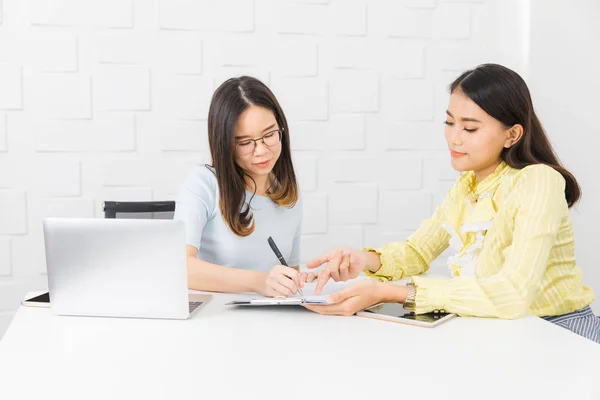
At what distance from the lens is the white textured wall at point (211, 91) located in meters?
2.67

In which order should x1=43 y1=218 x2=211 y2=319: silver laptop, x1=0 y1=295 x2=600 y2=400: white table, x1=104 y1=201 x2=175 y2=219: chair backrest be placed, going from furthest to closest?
x1=104 y1=201 x2=175 y2=219: chair backrest < x1=43 y1=218 x2=211 y2=319: silver laptop < x1=0 y1=295 x2=600 y2=400: white table

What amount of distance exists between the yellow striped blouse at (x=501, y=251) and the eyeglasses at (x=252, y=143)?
0.42 m

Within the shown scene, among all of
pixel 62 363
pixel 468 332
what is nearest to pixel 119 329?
pixel 62 363

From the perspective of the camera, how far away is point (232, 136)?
1.86 metres

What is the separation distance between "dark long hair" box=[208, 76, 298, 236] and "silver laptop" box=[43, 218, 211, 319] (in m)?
0.54

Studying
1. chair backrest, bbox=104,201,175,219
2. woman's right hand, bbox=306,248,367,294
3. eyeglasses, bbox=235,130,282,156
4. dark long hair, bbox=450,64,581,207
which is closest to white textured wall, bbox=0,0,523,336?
chair backrest, bbox=104,201,175,219

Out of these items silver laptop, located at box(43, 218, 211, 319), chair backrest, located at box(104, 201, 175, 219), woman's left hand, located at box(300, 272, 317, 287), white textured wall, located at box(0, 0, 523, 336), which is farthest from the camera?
white textured wall, located at box(0, 0, 523, 336)

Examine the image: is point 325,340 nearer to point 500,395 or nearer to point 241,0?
point 500,395

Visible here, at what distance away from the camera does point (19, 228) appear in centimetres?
270

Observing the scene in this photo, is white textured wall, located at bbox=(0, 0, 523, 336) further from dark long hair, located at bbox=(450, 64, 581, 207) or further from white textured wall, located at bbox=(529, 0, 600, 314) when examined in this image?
dark long hair, located at bbox=(450, 64, 581, 207)

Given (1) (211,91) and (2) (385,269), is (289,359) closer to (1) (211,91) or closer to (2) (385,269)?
(2) (385,269)

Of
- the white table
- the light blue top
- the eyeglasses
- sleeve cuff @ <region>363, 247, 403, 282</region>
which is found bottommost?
the white table

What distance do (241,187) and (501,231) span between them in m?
0.73

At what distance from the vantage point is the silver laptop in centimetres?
Result: 138
